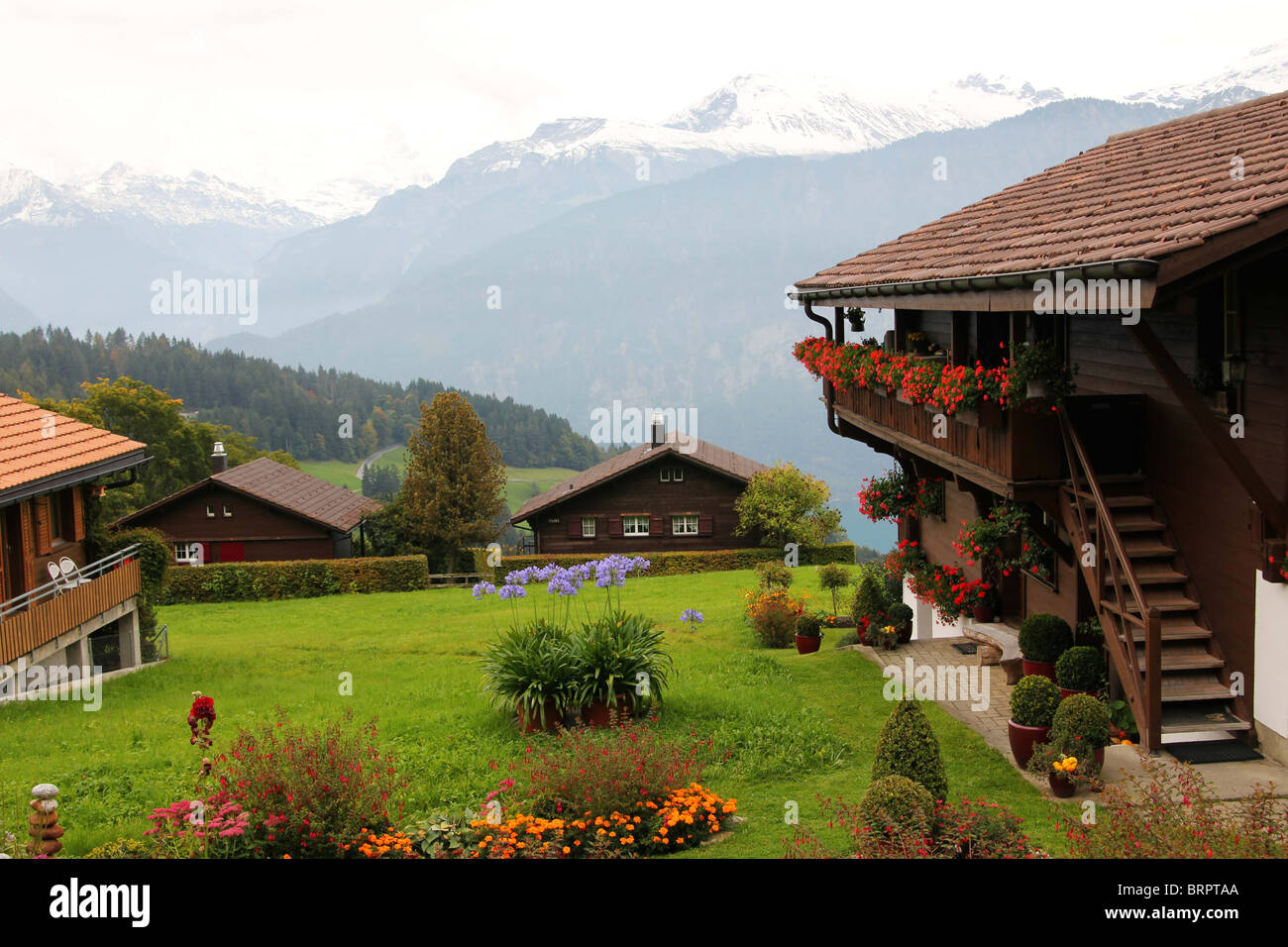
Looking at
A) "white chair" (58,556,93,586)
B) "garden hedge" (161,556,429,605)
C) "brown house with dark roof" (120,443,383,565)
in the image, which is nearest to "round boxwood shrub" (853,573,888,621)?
"white chair" (58,556,93,586)

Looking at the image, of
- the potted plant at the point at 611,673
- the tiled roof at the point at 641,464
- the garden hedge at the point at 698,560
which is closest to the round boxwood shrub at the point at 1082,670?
the potted plant at the point at 611,673

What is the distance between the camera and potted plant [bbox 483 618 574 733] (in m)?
14.0

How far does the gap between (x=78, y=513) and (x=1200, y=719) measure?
20.9 meters

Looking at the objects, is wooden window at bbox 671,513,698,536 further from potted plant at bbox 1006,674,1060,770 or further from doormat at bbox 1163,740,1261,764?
doormat at bbox 1163,740,1261,764

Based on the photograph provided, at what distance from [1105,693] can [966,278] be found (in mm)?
4689

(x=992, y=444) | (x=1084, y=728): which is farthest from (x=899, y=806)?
(x=992, y=444)

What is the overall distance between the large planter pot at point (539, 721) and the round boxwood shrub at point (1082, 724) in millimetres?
6028

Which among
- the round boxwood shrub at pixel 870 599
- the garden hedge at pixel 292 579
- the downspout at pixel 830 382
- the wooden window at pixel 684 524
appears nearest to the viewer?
the downspout at pixel 830 382

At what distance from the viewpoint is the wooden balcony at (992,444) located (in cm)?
1194

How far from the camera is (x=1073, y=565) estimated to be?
13539mm

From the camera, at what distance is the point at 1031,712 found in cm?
1131

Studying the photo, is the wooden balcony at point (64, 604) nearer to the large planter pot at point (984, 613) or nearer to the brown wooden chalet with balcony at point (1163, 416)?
the brown wooden chalet with balcony at point (1163, 416)

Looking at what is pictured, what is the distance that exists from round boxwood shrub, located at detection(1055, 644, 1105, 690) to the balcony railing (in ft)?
6.65
